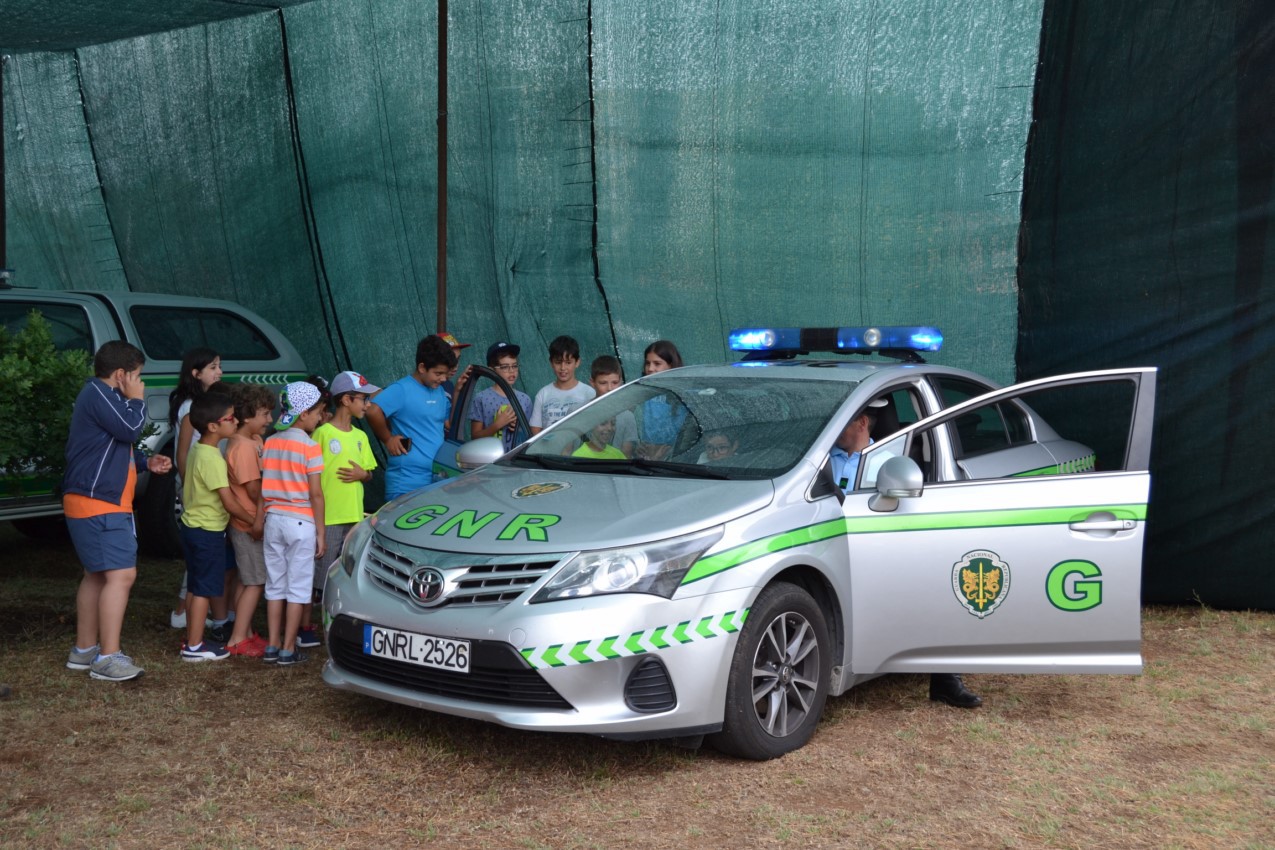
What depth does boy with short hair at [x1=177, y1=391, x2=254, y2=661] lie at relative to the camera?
5246 mm

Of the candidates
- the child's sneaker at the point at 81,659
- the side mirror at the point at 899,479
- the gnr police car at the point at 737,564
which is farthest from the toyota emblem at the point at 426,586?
the child's sneaker at the point at 81,659

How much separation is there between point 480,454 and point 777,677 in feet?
5.35

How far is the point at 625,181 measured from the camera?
26.3ft

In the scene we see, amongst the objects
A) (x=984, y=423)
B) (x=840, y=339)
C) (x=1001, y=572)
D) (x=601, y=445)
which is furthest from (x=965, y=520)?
(x=601, y=445)

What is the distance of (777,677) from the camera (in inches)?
160

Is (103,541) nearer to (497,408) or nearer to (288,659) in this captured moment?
(288,659)

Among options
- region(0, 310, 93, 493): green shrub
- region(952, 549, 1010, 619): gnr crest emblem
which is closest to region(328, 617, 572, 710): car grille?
region(952, 549, 1010, 619): gnr crest emblem

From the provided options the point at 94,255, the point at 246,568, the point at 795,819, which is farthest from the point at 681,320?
the point at 94,255

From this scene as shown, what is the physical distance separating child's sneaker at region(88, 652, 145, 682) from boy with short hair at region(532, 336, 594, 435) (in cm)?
243

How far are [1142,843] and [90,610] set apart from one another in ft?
13.9

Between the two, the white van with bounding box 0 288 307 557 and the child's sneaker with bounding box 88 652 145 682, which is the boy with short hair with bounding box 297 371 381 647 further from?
the white van with bounding box 0 288 307 557

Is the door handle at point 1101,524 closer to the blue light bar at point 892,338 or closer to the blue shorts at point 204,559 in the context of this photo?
the blue light bar at point 892,338

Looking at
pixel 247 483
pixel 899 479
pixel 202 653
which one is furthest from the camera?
pixel 202 653

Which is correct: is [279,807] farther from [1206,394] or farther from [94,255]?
[94,255]
